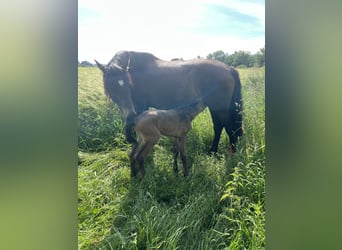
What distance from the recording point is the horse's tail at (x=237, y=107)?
1.17 meters

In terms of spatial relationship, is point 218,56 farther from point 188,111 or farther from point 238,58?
point 188,111

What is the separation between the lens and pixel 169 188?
1.16 meters

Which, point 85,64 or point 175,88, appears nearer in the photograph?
point 85,64

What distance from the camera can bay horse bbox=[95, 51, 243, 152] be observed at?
44.1 inches

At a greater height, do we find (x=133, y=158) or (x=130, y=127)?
(x=130, y=127)

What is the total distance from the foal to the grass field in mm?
22

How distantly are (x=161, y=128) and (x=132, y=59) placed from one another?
0.87 feet

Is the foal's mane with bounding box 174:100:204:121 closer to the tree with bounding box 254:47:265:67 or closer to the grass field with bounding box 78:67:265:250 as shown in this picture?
the grass field with bounding box 78:67:265:250

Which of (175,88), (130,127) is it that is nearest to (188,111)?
(175,88)

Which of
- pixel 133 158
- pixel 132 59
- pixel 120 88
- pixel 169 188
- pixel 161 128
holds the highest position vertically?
pixel 132 59

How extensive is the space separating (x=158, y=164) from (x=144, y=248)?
293 mm

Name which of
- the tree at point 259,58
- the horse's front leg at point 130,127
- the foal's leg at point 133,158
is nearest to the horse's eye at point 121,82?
the horse's front leg at point 130,127

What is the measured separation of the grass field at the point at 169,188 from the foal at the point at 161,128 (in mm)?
22
